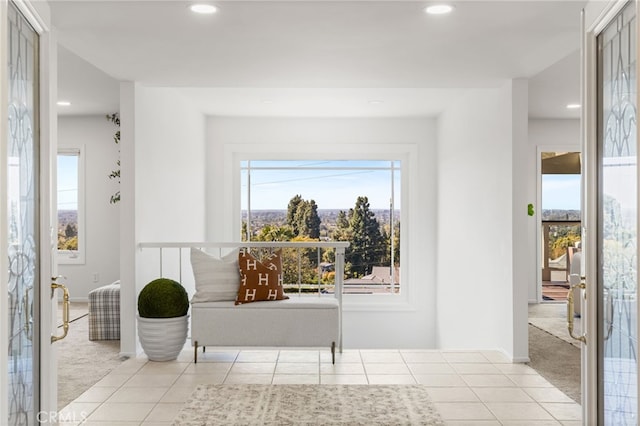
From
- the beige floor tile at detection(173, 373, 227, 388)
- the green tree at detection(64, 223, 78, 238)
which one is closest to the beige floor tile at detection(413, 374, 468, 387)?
the beige floor tile at detection(173, 373, 227, 388)

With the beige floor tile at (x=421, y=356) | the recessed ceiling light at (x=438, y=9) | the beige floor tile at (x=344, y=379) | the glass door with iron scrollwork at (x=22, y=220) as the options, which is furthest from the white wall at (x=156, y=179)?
the recessed ceiling light at (x=438, y=9)

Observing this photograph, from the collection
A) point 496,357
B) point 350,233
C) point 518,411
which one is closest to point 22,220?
point 518,411

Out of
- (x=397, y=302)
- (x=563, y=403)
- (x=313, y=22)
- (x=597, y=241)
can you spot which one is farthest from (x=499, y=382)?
(x=397, y=302)

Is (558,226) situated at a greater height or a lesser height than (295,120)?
lesser

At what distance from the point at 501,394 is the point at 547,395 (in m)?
0.29

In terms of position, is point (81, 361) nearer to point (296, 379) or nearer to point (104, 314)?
point (104, 314)

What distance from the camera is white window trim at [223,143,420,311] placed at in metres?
8.44

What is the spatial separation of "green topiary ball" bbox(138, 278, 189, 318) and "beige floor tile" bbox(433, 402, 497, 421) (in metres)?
2.16

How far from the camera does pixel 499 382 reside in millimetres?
4562

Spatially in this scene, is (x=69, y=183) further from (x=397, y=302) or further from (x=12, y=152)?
(x=12, y=152)

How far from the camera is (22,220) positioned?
264 cm

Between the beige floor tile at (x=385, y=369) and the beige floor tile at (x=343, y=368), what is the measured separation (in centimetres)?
5

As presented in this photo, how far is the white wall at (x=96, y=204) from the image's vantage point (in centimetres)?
861

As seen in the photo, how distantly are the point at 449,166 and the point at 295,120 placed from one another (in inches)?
83.4
